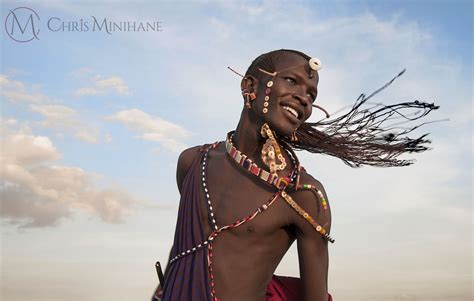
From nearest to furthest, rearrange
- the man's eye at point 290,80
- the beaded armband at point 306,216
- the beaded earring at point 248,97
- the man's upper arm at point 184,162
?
1. the beaded armband at point 306,216
2. the man's eye at point 290,80
3. the beaded earring at point 248,97
4. the man's upper arm at point 184,162

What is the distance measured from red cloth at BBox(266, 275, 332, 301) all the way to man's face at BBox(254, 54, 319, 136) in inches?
47.2

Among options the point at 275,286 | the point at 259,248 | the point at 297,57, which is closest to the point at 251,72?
the point at 297,57

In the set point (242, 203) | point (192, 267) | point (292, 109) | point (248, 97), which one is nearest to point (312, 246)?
point (242, 203)

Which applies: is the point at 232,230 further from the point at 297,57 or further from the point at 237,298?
the point at 297,57

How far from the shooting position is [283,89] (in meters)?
4.48

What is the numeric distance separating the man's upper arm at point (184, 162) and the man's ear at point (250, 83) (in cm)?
81

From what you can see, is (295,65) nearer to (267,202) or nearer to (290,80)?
(290,80)

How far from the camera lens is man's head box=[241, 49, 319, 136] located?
447cm

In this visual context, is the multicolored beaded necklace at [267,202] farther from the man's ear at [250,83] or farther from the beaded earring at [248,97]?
the man's ear at [250,83]

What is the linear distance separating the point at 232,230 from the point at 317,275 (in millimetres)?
712

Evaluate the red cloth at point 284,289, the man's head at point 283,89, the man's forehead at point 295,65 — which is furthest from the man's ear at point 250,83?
the red cloth at point 284,289

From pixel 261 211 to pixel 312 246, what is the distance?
0.46 metres

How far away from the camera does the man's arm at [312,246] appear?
445cm

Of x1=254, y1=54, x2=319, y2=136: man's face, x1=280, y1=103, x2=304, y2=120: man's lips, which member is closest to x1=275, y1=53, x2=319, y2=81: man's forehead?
x1=254, y1=54, x2=319, y2=136: man's face
